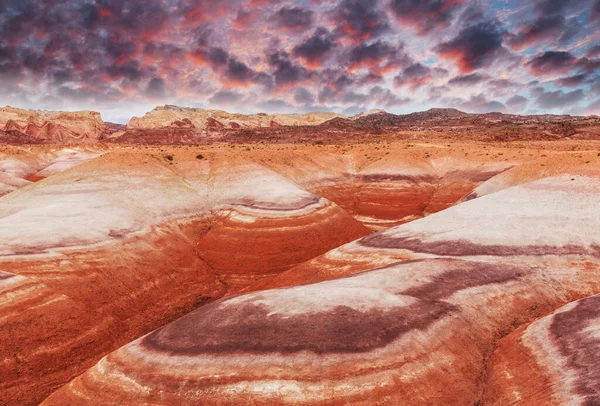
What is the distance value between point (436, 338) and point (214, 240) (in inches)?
843

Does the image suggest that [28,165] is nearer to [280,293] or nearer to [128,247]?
[128,247]

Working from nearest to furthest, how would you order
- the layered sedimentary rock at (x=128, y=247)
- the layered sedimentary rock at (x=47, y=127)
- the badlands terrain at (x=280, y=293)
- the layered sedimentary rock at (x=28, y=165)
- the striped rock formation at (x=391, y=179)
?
the badlands terrain at (x=280, y=293)
the layered sedimentary rock at (x=128, y=247)
the striped rock formation at (x=391, y=179)
the layered sedimentary rock at (x=28, y=165)
the layered sedimentary rock at (x=47, y=127)

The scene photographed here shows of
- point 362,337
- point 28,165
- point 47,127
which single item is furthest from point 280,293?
point 47,127

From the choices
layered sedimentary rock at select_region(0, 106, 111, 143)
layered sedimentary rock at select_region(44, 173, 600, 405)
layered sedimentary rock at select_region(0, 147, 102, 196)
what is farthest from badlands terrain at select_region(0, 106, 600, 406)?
layered sedimentary rock at select_region(0, 106, 111, 143)

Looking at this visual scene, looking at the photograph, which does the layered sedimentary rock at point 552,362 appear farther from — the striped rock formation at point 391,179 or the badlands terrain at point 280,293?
the striped rock formation at point 391,179

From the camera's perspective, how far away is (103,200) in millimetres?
28156

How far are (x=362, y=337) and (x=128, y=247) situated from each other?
59.1 ft

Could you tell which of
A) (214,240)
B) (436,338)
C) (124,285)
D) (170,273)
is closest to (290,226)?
(214,240)

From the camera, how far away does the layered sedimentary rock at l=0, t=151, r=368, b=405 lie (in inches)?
613

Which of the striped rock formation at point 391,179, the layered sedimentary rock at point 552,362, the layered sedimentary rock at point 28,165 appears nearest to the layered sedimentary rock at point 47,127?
the layered sedimentary rock at point 28,165

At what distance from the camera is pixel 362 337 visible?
10.2m

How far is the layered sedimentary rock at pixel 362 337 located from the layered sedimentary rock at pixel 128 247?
648 cm

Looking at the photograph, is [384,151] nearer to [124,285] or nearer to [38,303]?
[124,285]

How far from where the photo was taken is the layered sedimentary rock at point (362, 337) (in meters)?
9.12
